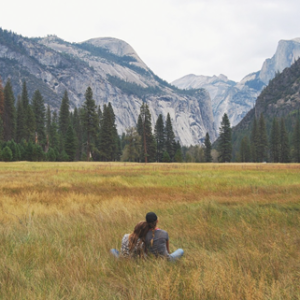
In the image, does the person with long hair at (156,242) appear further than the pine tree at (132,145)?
No

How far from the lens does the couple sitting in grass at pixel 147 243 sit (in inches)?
182

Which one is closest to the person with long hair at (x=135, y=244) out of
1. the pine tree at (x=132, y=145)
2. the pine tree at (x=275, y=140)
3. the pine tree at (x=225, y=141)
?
the pine tree at (x=132, y=145)

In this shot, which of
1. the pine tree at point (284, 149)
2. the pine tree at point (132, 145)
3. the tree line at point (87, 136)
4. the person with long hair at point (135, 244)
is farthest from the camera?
the pine tree at point (284, 149)

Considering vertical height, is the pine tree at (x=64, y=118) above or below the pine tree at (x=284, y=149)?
above

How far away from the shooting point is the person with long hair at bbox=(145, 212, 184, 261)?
4.64 meters

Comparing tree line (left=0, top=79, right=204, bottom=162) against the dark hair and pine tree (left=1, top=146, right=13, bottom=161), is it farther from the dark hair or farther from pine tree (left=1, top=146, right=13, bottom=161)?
the dark hair

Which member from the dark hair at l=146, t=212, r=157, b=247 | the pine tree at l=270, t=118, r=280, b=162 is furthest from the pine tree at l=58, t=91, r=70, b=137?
the dark hair at l=146, t=212, r=157, b=247

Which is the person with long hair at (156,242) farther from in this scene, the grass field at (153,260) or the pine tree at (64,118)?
the pine tree at (64,118)

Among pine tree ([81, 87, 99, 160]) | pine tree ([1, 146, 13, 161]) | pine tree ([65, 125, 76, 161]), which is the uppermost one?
pine tree ([81, 87, 99, 160])

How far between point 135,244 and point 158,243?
0.43 m

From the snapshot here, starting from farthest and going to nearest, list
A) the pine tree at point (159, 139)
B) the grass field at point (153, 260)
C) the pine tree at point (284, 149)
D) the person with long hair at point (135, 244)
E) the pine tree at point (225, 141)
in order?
the pine tree at point (284, 149) → the pine tree at point (159, 139) → the pine tree at point (225, 141) → the person with long hair at point (135, 244) → the grass field at point (153, 260)

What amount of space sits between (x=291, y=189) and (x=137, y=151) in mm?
54183

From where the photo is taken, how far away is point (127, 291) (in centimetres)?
344

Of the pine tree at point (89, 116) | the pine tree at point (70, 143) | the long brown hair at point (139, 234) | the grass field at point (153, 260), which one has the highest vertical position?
the pine tree at point (89, 116)
